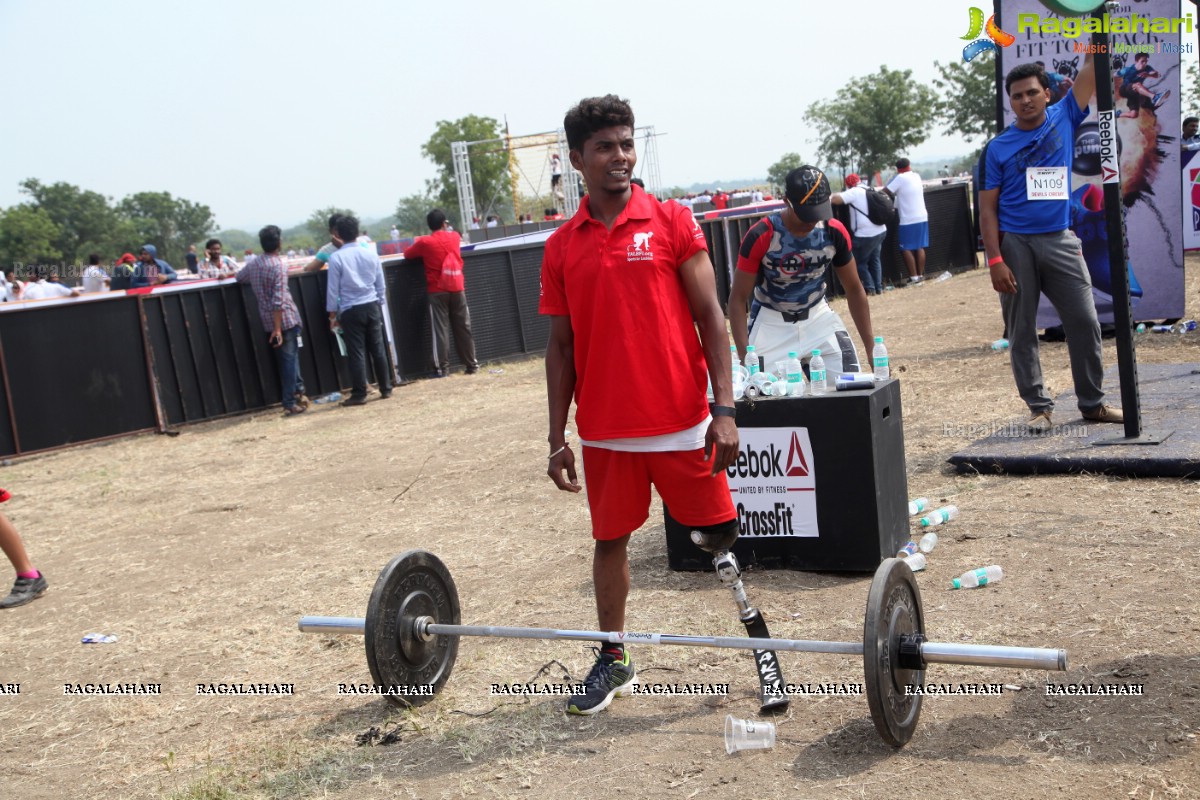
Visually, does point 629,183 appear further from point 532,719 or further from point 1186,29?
point 1186,29

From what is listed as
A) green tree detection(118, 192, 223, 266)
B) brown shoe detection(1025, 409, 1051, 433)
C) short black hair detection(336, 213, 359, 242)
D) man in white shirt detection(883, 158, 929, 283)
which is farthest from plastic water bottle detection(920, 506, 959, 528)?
green tree detection(118, 192, 223, 266)

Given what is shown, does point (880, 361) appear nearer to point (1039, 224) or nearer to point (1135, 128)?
point (1039, 224)

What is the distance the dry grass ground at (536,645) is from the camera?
3.64m

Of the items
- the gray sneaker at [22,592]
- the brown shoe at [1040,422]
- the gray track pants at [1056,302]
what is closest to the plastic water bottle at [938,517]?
the brown shoe at [1040,422]

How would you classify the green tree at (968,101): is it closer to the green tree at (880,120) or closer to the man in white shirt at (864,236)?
the green tree at (880,120)

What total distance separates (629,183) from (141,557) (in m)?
5.40

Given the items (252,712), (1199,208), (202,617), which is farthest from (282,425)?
(1199,208)

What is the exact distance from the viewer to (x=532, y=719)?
13.9 feet

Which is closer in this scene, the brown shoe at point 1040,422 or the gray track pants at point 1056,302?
the gray track pants at point 1056,302

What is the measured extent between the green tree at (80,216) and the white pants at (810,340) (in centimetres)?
9878

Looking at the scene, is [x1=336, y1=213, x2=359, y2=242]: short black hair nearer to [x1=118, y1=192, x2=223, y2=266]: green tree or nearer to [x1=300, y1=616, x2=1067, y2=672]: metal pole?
[x1=300, y1=616, x2=1067, y2=672]: metal pole

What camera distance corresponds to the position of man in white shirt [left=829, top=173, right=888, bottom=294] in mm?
18297

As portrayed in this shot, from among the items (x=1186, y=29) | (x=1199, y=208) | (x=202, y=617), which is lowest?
(x=202, y=617)

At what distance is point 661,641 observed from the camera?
3807 mm
